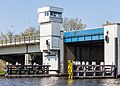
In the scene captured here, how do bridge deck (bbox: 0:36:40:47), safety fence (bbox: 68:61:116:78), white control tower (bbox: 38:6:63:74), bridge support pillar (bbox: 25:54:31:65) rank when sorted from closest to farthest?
safety fence (bbox: 68:61:116:78) < white control tower (bbox: 38:6:63:74) < bridge deck (bbox: 0:36:40:47) < bridge support pillar (bbox: 25:54:31:65)

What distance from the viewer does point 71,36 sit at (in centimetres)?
8219

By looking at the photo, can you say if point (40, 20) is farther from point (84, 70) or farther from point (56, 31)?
point (84, 70)

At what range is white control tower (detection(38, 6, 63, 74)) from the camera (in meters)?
81.6

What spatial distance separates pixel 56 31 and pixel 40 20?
181 inches

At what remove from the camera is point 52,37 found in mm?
81500

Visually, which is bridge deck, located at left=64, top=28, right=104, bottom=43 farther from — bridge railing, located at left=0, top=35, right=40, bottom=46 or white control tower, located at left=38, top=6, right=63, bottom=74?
bridge railing, located at left=0, top=35, right=40, bottom=46

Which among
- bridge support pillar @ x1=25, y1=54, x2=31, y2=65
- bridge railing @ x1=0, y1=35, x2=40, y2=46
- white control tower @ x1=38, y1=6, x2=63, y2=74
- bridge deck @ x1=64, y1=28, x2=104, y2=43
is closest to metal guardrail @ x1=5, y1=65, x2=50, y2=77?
white control tower @ x1=38, y1=6, x2=63, y2=74

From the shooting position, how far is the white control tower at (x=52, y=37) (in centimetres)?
8162

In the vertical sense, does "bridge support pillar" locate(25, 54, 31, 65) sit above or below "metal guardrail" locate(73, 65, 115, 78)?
above

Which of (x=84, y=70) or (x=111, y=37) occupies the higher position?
(x=111, y=37)

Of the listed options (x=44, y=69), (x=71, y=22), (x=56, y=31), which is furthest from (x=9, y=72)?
(x=71, y=22)

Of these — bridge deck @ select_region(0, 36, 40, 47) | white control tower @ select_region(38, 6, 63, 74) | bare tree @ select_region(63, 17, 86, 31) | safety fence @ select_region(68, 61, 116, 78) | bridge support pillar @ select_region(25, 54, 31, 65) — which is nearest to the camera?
safety fence @ select_region(68, 61, 116, 78)

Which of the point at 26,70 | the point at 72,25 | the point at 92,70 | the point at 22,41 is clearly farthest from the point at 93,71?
the point at 72,25

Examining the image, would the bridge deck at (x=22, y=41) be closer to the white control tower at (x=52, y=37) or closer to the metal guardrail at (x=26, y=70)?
the white control tower at (x=52, y=37)
